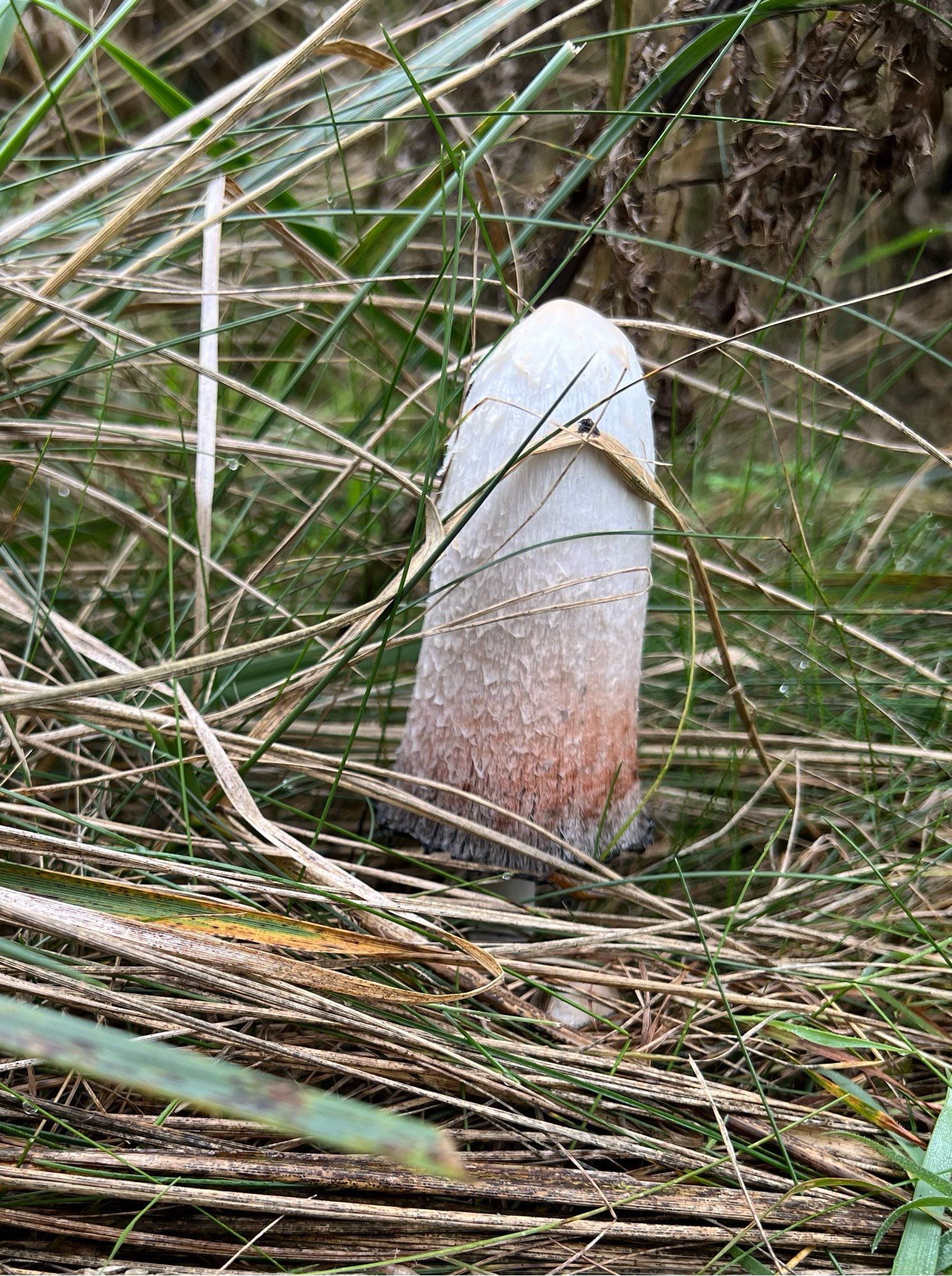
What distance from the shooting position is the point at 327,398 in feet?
9.71

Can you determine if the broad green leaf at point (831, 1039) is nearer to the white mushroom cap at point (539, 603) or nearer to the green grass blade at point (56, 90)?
the white mushroom cap at point (539, 603)

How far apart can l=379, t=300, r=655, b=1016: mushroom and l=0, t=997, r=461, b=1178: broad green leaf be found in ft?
2.71

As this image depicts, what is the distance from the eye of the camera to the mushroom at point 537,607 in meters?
1.39

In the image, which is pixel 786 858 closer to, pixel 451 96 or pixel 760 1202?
pixel 760 1202

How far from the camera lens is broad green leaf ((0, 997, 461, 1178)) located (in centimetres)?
53

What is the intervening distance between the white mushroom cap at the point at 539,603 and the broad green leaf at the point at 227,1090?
2.76 ft

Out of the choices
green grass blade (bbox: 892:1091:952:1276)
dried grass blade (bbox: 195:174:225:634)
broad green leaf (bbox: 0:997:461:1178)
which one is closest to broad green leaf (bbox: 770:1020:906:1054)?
green grass blade (bbox: 892:1091:952:1276)

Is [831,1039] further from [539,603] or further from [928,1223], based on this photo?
Result: [539,603]

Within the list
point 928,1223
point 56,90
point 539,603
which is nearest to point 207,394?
point 56,90

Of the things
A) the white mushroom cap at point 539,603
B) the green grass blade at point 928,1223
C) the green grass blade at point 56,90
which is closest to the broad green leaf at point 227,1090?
the green grass blade at point 928,1223

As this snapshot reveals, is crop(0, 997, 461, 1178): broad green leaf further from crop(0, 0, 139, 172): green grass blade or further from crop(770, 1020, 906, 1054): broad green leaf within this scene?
crop(0, 0, 139, 172): green grass blade

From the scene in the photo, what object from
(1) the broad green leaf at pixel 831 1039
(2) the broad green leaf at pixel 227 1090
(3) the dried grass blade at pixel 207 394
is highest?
(3) the dried grass blade at pixel 207 394

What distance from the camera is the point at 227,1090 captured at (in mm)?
554

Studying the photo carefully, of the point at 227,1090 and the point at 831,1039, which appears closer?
the point at 227,1090
